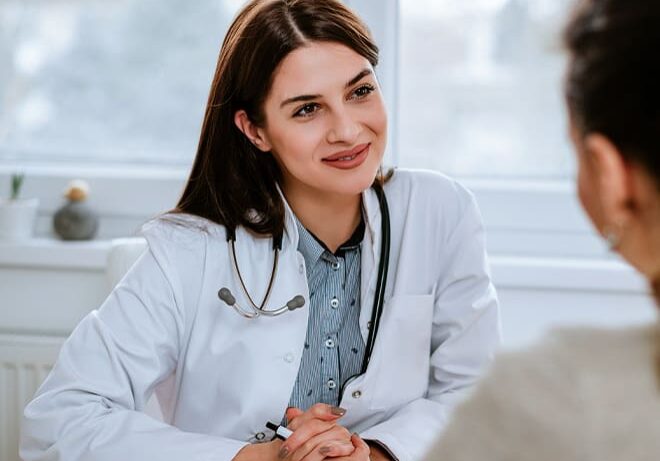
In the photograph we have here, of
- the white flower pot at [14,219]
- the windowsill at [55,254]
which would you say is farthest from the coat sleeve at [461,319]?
the white flower pot at [14,219]

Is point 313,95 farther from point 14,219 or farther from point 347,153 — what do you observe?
point 14,219

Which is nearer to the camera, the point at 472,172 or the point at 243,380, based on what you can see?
the point at 243,380

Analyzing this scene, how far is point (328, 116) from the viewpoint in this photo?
1721 mm

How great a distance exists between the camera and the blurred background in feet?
7.70

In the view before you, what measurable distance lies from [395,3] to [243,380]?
1068mm

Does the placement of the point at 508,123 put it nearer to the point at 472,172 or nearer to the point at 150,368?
the point at 472,172

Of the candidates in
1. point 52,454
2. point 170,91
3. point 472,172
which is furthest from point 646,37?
point 170,91

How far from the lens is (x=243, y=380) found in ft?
5.66

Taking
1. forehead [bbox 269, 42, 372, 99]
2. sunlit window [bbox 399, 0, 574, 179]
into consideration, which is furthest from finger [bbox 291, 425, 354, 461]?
sunlit window [bbox 399, 0, 574, 179]

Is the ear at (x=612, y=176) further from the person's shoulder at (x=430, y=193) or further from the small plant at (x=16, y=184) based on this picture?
the small plant at (x=16, y=184)

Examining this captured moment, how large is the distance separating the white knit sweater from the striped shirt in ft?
3.30

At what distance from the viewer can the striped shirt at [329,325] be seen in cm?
176

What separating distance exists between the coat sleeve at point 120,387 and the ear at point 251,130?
0.27 metres

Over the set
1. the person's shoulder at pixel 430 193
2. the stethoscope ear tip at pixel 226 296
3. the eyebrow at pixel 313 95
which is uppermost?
the eyebrow at pixel 313 95
